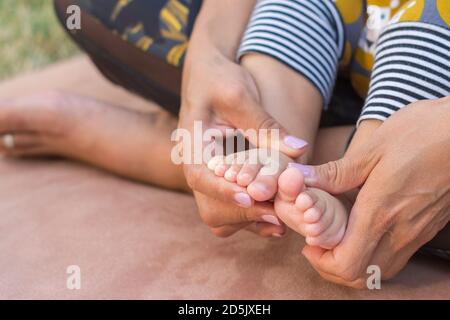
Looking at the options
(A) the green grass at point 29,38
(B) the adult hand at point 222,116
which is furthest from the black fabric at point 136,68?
(A) the green grass at point 29,38

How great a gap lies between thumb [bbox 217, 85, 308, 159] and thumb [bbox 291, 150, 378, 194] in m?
0.05

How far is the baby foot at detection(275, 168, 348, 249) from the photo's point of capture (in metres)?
0.70

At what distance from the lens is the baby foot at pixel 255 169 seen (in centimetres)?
73

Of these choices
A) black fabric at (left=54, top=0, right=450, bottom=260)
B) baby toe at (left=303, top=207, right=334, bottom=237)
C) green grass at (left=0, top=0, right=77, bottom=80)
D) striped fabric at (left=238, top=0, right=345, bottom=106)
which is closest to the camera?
baby toe at (left=303, top=207, right=334, bottom=237)

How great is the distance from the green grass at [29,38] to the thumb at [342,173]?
123 cm

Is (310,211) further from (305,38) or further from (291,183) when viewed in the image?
(305,38)

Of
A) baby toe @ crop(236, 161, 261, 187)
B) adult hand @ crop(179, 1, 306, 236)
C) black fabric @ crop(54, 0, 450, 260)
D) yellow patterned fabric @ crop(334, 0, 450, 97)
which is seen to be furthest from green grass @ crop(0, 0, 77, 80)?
baby toe @ crop(236, 161, 261, 187)

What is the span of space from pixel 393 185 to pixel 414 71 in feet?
0.45

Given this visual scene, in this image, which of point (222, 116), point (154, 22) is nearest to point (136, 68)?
point (154, 22)

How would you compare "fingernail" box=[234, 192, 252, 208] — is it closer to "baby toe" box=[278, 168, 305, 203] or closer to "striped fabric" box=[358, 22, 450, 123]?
"baby toe" box=[278, 168, 305, 203]

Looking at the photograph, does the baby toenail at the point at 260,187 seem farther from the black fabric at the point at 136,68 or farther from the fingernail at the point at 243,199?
the black fabric at the point at 136,68
